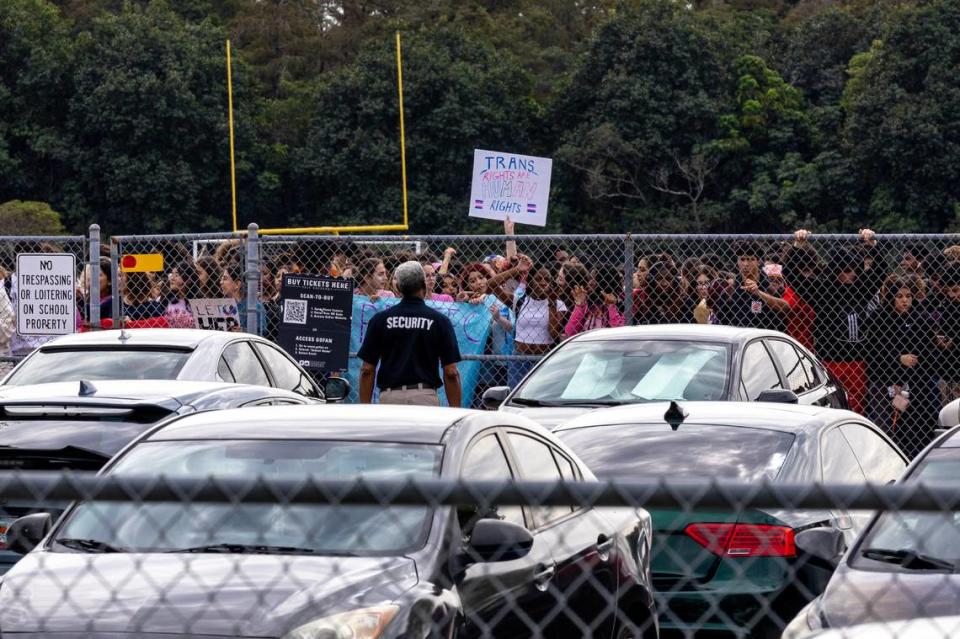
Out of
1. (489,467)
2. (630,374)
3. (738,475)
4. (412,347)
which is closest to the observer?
(489,467)

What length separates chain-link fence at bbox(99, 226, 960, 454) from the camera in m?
12.7

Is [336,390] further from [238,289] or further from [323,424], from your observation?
[323,424]

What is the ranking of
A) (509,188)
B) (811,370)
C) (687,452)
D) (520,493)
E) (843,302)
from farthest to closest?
(509,188)
(843,302)
(811,370)
(687,452)
(520,493)

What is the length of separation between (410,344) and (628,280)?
323cm

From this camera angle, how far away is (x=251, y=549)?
17.1 ft

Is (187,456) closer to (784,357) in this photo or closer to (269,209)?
(784,357)

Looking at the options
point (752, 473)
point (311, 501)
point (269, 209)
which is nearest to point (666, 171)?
point (269, 209)

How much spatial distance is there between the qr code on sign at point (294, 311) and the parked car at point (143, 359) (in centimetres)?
292

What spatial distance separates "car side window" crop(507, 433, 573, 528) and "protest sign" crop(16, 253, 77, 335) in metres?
8.43

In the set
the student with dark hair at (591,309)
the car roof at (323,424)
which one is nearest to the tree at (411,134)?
the student with dark hair at (591,309)

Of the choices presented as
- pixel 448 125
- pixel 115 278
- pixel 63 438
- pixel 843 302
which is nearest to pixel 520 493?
pixel 63 438

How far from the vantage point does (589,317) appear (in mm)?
13695

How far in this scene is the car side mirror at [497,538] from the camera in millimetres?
5094

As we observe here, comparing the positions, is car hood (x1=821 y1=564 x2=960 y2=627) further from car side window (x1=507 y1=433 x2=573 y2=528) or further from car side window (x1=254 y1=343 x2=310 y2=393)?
car side window (x1=254 y1=343 x2=310 y2=393)
